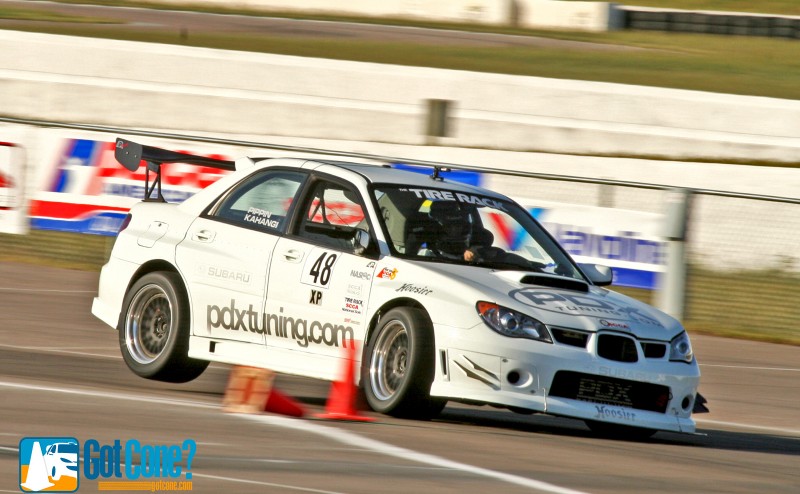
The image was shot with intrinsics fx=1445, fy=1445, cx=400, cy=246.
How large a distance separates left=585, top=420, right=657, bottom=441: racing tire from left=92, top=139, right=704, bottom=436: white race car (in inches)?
1.3

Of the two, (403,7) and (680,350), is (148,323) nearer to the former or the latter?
(680,350)

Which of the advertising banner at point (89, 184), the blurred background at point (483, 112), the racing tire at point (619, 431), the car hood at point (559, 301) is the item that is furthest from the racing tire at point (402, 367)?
the advertising banner at point (89, 184)

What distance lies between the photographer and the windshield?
9.12 m

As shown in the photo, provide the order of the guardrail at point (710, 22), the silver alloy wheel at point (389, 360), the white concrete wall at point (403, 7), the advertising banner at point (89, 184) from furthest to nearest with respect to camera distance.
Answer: the white concrete wall at point (403, 7), the guardrail at point (710, 22), the advertising banner at point (89, 184), the silver alloy wheel at point (389, 360)

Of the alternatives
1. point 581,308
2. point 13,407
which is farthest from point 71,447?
point 581,308

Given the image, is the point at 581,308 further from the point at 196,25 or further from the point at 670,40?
the point at 670,40

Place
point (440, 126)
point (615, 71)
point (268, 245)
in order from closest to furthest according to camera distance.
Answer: point (268, 245) → point (440, 126) → point (615, 71)

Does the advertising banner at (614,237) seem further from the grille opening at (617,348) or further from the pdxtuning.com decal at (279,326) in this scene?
the grille opening at (617,348)

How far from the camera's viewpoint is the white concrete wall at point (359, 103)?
25.7 metres

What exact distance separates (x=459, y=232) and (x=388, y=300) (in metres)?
0.92

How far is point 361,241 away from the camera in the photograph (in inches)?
349

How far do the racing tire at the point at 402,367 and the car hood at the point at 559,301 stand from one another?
1.12 ft

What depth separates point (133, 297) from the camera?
10031 millimetres

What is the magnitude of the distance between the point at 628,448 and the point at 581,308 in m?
0.86
